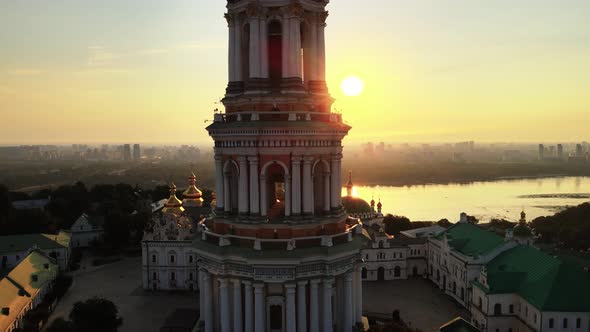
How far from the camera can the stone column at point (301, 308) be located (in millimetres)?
17531

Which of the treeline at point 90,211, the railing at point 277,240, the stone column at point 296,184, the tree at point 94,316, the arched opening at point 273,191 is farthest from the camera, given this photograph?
the treeline at point 90,211

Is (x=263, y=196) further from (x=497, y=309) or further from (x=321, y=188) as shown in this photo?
(x=497, y=309)

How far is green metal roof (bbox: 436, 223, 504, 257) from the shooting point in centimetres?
3619

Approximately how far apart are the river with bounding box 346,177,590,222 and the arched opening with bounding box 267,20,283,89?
230ft

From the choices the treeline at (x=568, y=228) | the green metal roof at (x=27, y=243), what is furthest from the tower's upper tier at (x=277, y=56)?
the treeline at (x=568, y=228)

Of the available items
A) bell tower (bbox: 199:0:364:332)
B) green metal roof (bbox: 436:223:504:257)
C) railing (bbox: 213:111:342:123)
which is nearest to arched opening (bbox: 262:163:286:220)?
bell tower (bbox: 199:0:364:332)

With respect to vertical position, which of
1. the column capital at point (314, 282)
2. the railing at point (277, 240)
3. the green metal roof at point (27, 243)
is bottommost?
the green metal roof at point (27, 243)

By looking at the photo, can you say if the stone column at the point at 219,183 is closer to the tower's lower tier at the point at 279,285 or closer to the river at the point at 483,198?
the tower's lower tier at the point at 279,285

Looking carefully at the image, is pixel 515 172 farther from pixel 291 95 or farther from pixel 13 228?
pixel 291 95

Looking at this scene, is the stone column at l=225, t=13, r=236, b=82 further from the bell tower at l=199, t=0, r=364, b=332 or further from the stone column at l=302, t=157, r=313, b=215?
the stone column at l=302, t=157, r=313, b=215

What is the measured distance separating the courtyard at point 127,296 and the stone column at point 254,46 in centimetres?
2208

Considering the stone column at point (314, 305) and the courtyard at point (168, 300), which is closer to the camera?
the stone column at point (314, 305)

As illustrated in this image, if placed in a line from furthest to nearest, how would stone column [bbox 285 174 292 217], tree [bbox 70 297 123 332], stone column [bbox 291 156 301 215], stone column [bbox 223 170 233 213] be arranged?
tree [bbox 70 297 123 332] → stone column [bbox 223 170 233 213] → stone column [bbox 285 174 292 217] → stone column [bbox 291 156 301 215]

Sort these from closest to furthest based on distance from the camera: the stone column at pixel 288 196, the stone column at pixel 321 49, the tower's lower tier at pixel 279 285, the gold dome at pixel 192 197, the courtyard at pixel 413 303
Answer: the tower's lower tier at pixel 279 285 → the stone column at pixel 288 196 → the stone column at pixel 321 49 → the courtyard at pixel 413 303 → the gold dome at pixel 192 197
